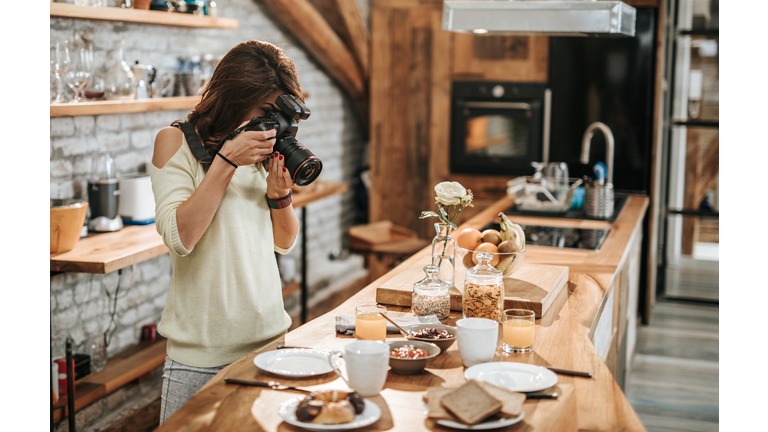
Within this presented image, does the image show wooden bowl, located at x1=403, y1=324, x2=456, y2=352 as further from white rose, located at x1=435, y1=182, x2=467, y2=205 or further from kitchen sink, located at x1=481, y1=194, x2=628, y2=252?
kitchen sink, located at x1=481, y1=194, x2=628, y2=252

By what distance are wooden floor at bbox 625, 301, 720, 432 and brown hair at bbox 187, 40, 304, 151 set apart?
2.48 metres

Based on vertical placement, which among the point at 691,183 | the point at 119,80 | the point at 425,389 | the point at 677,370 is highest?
the point at 119,80

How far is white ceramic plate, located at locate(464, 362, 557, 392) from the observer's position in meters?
1.50

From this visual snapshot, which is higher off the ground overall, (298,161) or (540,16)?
(540,16)

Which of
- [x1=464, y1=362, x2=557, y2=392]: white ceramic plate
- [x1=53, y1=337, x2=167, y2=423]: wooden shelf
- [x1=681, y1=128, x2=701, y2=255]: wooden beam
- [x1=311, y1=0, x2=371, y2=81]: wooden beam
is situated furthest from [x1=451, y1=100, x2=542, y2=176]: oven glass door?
[x1=464, y1=362, x2=557, y2=392]: white ceramic plate

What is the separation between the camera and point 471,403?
1336 mm

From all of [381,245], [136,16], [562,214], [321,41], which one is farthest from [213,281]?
[321,41]

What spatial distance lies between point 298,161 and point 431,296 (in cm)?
52

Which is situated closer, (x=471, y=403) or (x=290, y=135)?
(x=471, y=403)

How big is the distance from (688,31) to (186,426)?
15.5 ft

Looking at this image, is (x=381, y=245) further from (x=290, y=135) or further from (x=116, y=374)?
(x=290, y=135)

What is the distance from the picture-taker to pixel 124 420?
3.31 meters

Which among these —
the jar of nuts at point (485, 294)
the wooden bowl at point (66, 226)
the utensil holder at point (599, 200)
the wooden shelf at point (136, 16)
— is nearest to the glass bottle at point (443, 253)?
the jar of nuts at point (485, 294)

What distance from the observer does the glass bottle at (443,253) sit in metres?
2.08
